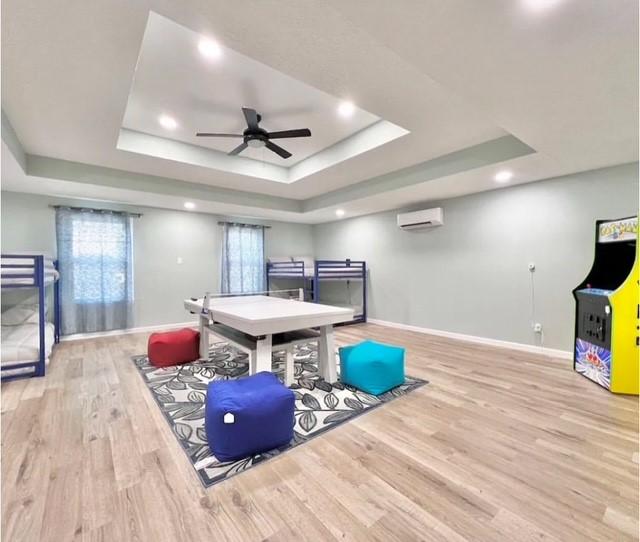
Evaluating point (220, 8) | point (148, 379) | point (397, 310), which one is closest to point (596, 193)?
point (397, 310)

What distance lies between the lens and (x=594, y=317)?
281 centimetres

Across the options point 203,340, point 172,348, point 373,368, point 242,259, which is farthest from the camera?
point 242,259

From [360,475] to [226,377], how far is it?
5.85 ft

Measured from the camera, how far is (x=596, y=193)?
324 centimetres

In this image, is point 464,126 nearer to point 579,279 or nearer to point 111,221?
point 579,279

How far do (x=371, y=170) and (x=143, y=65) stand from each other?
2.66 m

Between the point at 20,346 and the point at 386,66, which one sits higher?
the point at 386,66

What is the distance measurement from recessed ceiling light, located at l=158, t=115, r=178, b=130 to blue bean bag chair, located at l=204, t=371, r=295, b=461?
267 cm

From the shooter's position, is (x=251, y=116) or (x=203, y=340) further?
(x=203, y=340)

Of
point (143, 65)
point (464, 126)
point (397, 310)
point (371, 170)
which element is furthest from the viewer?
point (397, 310)

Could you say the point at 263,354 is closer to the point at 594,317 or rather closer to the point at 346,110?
the point at 346,110

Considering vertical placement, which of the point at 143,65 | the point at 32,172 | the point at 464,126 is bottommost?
the point at 32,172

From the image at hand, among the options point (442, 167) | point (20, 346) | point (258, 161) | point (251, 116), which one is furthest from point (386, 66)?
point (20, 346)

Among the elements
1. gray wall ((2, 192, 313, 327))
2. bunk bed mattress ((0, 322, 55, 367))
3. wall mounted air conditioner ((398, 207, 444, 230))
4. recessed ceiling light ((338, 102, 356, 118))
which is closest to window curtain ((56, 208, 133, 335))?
gray wall ((2, 192, 313, 327))
